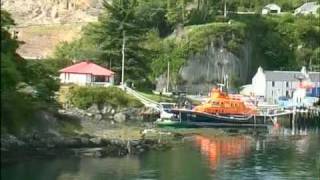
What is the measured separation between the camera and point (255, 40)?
3250 inches

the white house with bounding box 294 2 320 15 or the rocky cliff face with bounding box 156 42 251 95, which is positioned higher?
the white house with bounding box 294 2 320 15

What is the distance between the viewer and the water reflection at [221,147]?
4112cm

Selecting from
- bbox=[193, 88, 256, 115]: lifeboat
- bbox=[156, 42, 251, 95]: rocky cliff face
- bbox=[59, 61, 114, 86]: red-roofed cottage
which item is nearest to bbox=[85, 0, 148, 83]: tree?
bbox=[59, 61, 114, 86]: red-roofed cottage

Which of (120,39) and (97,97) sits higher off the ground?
(120,39)

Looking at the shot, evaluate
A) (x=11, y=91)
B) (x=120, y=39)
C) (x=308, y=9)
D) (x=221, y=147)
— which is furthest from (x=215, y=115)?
(x=308, y=9)

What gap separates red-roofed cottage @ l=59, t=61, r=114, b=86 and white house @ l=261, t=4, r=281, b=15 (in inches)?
1158

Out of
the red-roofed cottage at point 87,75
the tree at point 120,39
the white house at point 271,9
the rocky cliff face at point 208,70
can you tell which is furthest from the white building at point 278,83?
the red-roofed cottage at point 87,75

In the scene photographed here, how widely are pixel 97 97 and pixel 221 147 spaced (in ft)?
54.7

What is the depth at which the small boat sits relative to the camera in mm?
56344

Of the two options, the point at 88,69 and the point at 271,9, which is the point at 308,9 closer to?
the point at 271,9

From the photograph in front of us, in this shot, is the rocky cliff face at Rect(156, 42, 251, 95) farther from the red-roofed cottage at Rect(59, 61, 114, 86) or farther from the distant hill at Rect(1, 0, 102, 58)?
the distant hill at Rect(1, 0, 102, 58)

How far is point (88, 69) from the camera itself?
65.6 meters

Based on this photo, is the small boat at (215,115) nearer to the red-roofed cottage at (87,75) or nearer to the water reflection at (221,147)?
the water reflection at (221,147)

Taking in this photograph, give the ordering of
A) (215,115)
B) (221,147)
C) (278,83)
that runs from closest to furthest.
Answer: (221,147) → (215,115) → (278,83)
